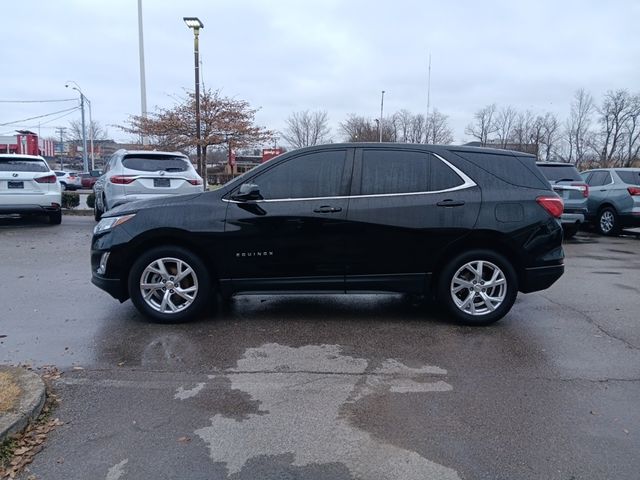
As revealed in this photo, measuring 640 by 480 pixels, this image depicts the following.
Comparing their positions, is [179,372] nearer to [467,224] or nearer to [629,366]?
[467,224]

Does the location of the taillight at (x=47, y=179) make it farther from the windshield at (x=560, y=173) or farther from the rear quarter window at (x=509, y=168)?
the windshield at (x=560, y=173)

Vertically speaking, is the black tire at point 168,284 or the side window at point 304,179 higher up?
the side window at point 304,179

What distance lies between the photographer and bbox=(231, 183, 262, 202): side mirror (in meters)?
5.15

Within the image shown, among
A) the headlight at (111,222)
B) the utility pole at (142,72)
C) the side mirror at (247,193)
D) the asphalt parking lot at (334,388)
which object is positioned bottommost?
the asphalt parking lot at (334,388)

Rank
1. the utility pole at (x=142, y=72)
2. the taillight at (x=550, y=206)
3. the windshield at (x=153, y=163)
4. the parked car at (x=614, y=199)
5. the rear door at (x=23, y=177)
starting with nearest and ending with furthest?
the taillight at (x=550, y=206)
the windshield at (x=153, y=163)
the rear door at (x=23, y=177)
the parked car at (x=614, y=199)
the utility pole at (x=142, y=72)

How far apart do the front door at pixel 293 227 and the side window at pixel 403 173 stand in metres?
0.22

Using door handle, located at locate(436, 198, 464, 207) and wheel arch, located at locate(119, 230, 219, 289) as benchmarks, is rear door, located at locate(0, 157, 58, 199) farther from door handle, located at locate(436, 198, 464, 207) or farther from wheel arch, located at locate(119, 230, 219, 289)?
door handle, located at locate(436, 198, 464, 207)

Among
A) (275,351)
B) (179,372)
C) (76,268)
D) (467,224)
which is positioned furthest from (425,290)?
(76,268)

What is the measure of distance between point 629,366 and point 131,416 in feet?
13.0

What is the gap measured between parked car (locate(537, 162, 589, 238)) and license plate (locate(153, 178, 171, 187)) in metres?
8.38

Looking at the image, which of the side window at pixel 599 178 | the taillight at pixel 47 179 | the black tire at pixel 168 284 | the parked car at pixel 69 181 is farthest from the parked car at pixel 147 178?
the parked car at pixel 69 181

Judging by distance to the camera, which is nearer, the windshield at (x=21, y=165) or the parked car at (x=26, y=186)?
the parked car at (x=26, y=186)

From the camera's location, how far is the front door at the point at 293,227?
521 centimetres

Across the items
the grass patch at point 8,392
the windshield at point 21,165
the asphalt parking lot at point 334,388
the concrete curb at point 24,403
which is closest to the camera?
the asphalt parking lot at point 334,388
